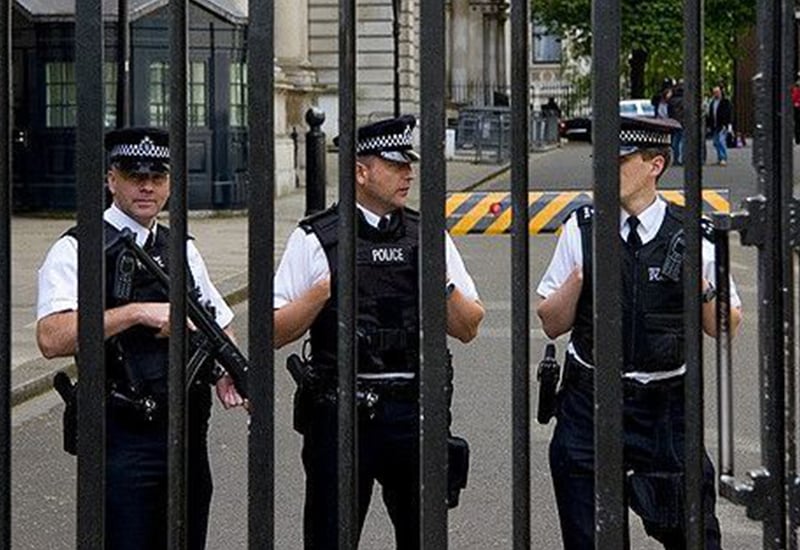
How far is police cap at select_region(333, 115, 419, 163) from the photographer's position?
5.25 metres

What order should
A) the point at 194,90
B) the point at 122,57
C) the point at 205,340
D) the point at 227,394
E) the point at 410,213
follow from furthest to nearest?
the point at 194,90, the point at 410,213, the point at 227,394, the point at 205,340, the point at 122,57

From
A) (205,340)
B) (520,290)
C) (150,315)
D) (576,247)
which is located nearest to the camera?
(520,290)

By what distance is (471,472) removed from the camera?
8.90m

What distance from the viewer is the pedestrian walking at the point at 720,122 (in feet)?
113

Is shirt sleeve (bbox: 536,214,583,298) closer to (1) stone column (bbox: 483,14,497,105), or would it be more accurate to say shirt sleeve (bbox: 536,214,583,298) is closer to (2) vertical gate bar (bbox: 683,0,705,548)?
(2) vertical gate bar (bbox: 683,0,705,548)

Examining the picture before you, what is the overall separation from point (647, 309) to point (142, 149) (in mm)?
1584

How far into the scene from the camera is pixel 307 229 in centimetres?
521

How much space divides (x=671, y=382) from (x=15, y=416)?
22.0ft

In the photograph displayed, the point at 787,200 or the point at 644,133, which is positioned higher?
the point at 644,133

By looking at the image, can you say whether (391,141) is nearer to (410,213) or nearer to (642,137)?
(410,213)

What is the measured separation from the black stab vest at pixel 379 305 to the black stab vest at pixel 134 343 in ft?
1.73

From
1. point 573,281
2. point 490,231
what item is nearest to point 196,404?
point 573,281

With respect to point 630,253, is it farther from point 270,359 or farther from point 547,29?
point 547,29

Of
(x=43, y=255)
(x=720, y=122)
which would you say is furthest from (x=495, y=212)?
(x=720, y=122)
